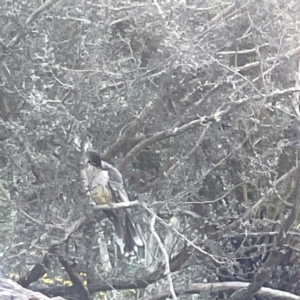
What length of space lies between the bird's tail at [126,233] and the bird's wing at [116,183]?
5cm

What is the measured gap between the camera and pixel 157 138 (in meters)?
1.74

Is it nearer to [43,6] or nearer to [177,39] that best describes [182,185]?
[177,39]

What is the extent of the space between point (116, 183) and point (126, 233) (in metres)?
0.15

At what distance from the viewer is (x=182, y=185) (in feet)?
5.68

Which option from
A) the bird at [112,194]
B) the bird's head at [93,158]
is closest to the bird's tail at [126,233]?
the bird at [112,194]

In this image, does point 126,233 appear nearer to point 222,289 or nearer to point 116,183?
point 116,183

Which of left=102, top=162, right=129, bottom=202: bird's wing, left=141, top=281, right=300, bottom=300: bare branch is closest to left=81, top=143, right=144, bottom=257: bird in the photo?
left=102, top=162, right=129, bottom=202: bird's wing

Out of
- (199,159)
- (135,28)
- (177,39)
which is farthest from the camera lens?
(199,159)

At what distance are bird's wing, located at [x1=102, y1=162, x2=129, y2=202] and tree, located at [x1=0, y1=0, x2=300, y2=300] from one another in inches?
0.9

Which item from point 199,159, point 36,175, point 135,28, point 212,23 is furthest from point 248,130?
point 36,175

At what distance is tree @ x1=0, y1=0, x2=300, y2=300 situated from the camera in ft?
5.14

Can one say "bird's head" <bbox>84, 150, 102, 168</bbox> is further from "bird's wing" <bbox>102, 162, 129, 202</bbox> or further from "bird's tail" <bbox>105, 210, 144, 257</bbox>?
"bird's tail" <bbox>105, 210, 144, 257</bbox>

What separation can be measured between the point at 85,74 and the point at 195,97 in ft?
1.14

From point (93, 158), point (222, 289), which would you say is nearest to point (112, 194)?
point (93, 158)
